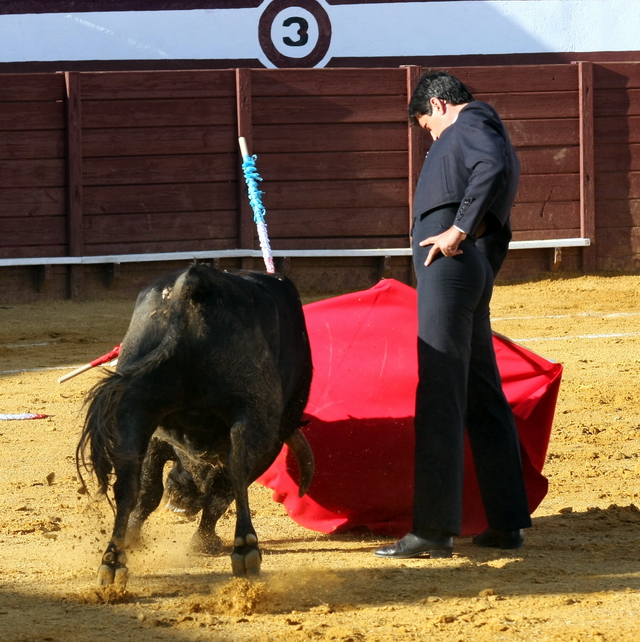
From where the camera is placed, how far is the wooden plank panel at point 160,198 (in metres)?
9.89

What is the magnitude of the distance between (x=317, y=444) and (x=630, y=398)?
259 centimetres

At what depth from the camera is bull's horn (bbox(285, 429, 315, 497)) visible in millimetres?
3367

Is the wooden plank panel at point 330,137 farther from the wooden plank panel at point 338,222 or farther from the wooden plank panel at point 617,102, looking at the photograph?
the wooden plank panel at point 617,102

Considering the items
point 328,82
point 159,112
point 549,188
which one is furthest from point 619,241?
point 159,112

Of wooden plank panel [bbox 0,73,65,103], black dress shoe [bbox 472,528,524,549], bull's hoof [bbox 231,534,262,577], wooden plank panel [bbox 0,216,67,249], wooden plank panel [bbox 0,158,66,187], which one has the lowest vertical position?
black dress shoe [bbox 472,528,524,549]

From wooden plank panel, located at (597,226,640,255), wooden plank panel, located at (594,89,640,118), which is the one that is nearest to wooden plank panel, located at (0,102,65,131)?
wooden plank panel, located at (594,89,640,118)

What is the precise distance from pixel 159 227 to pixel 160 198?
26cm

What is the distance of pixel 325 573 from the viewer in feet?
9.53

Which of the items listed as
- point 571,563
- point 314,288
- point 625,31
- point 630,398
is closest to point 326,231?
point 314,288

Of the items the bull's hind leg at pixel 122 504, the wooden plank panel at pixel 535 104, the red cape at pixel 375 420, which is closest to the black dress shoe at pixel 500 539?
the red cape at pixel 375 420

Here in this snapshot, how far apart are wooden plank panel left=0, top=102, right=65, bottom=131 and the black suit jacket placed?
7.06 metres

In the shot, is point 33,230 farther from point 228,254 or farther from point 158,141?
point 228,254

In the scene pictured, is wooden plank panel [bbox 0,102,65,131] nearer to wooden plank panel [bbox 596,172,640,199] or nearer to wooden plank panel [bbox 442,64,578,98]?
wooden plank panel [bbox 442,64,578,98]

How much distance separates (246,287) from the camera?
285 centimetres
